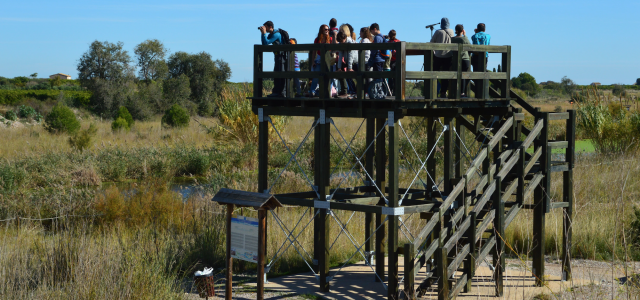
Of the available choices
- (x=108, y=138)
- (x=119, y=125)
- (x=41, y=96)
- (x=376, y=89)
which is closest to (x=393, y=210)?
(x=376, y=89)

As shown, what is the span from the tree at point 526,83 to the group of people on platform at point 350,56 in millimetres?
73409

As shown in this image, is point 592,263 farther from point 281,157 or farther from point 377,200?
point 281,157

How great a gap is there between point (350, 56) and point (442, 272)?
348cm

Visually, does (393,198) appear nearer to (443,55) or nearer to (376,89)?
(376,89)

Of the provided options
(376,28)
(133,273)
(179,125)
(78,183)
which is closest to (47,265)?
(133,273)

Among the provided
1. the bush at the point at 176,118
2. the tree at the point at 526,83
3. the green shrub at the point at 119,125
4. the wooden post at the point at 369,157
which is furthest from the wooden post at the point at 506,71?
the tree at the point at 526,83

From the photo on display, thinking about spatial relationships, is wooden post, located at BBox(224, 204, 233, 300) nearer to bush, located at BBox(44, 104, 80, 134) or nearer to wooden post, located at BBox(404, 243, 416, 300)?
wooden post, located at BBox(404, 243, 416, 300)

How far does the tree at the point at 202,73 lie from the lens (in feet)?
173

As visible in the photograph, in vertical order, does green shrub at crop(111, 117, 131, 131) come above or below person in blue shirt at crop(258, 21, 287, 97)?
below

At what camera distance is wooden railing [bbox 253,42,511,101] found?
9.22 meters

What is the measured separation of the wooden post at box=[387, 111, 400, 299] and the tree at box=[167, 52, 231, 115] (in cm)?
4301

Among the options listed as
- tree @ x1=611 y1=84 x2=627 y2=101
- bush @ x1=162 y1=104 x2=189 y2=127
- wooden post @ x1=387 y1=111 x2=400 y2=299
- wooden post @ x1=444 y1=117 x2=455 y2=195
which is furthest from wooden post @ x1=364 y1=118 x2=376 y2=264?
bush @ x1=162 y1=104 x2=189 y2=127

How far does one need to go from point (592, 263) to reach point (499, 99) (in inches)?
153

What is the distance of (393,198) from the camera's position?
9.51 metres
